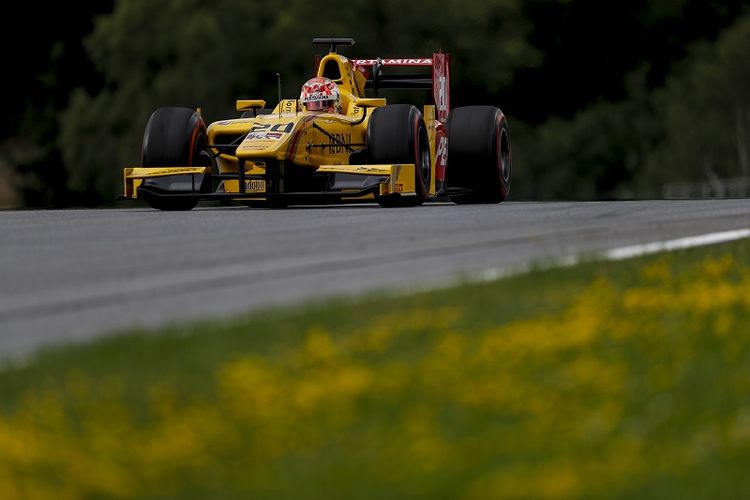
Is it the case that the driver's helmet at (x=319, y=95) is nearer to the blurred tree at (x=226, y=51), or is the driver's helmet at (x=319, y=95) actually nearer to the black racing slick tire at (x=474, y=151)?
the black racing slick tire at (x=474, y=151)

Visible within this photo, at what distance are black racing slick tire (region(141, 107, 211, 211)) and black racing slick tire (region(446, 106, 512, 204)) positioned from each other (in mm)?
2812

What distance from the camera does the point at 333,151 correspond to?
20047 mm

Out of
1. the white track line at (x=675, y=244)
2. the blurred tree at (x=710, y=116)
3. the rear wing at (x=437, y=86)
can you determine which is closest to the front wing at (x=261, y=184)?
the rear wing at (x=437, y=86)

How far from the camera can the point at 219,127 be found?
20.5 m

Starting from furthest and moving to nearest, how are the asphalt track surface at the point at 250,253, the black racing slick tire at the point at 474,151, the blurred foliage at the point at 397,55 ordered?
the blurred foliage at the point at 397,55, the black racing slick tire at the point at 474,151, the asphalt track surface at the point at 250,253

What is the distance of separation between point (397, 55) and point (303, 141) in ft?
74.0

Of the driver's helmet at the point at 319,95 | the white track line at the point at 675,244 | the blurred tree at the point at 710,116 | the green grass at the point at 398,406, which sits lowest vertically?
the blurred tree at the point at 710,116

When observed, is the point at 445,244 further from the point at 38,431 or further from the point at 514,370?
the point at 38,431

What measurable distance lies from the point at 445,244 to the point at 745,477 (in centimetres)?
722

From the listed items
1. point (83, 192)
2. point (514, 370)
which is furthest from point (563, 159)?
point (514, 370)

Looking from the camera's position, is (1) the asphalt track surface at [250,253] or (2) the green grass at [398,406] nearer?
(2) the green grass at [398,406]

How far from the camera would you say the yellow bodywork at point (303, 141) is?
18.6m

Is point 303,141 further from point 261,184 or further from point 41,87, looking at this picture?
point 41,87

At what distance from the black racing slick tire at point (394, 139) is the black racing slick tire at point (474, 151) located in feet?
5.20
